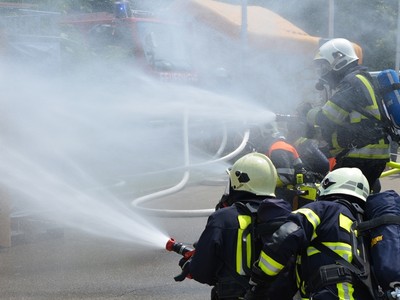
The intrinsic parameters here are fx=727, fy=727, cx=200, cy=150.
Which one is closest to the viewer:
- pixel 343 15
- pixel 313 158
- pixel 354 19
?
pixel 313 158

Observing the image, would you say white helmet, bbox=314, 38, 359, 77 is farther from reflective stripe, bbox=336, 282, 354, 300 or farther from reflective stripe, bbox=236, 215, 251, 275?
reflective stripe, bbox=336, 282, 354, 300

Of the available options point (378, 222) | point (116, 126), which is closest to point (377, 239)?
point (378, 222)

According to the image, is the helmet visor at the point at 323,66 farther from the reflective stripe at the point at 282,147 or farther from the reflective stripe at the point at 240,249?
the reflective stripe at the point at 240,249

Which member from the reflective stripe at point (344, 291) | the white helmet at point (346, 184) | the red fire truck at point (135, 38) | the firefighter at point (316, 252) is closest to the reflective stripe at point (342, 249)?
the firefighter at point (316, 252)

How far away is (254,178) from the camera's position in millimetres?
3625

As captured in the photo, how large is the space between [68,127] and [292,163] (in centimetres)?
426

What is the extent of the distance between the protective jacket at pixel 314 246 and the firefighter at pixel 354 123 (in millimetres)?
1917

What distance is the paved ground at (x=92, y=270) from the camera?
5234 mm

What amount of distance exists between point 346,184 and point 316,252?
41 centimetres

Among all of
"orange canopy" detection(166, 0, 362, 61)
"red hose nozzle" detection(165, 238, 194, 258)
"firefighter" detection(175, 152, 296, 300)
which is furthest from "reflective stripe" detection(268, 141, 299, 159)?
"orange canopy" detection(166, 0, 362, 61)

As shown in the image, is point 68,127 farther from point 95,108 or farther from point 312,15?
point 312,15

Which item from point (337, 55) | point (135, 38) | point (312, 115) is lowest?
point (135, 38)

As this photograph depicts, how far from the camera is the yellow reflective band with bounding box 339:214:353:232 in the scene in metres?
3.02

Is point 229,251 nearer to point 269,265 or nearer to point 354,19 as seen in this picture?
point 269,265
